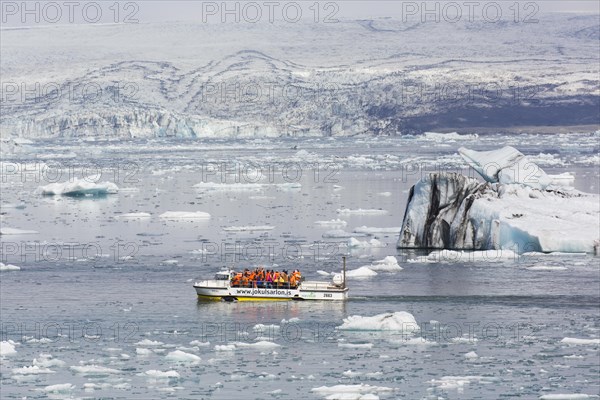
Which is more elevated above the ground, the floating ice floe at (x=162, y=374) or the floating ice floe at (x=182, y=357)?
the floating ice floe at (x=182, y=357)

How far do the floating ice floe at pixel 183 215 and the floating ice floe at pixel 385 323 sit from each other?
19737mm

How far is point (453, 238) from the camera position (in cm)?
3294

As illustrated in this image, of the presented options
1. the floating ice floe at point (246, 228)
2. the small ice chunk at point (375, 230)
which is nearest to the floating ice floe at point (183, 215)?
the floating ice floe at point (246, 228)

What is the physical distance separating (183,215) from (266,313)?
57.9 feet

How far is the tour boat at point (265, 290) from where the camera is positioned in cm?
2655

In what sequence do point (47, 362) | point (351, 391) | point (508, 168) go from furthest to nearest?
1. point (508, 168)
2. point (47, 362)
3. point (351, 391)

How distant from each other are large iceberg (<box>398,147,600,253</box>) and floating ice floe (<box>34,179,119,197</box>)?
2093 centimetres

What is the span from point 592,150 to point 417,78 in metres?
32.7

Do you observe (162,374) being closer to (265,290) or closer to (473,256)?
(265,290)

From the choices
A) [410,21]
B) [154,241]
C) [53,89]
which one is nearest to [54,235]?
[154,241]

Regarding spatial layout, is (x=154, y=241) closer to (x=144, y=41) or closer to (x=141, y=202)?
(x=141, y=202)

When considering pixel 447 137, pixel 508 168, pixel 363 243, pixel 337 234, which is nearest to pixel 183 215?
pixel 337 234

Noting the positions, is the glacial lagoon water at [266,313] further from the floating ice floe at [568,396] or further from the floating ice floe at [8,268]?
the floating ice floe at [8,268]

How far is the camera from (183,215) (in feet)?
140
